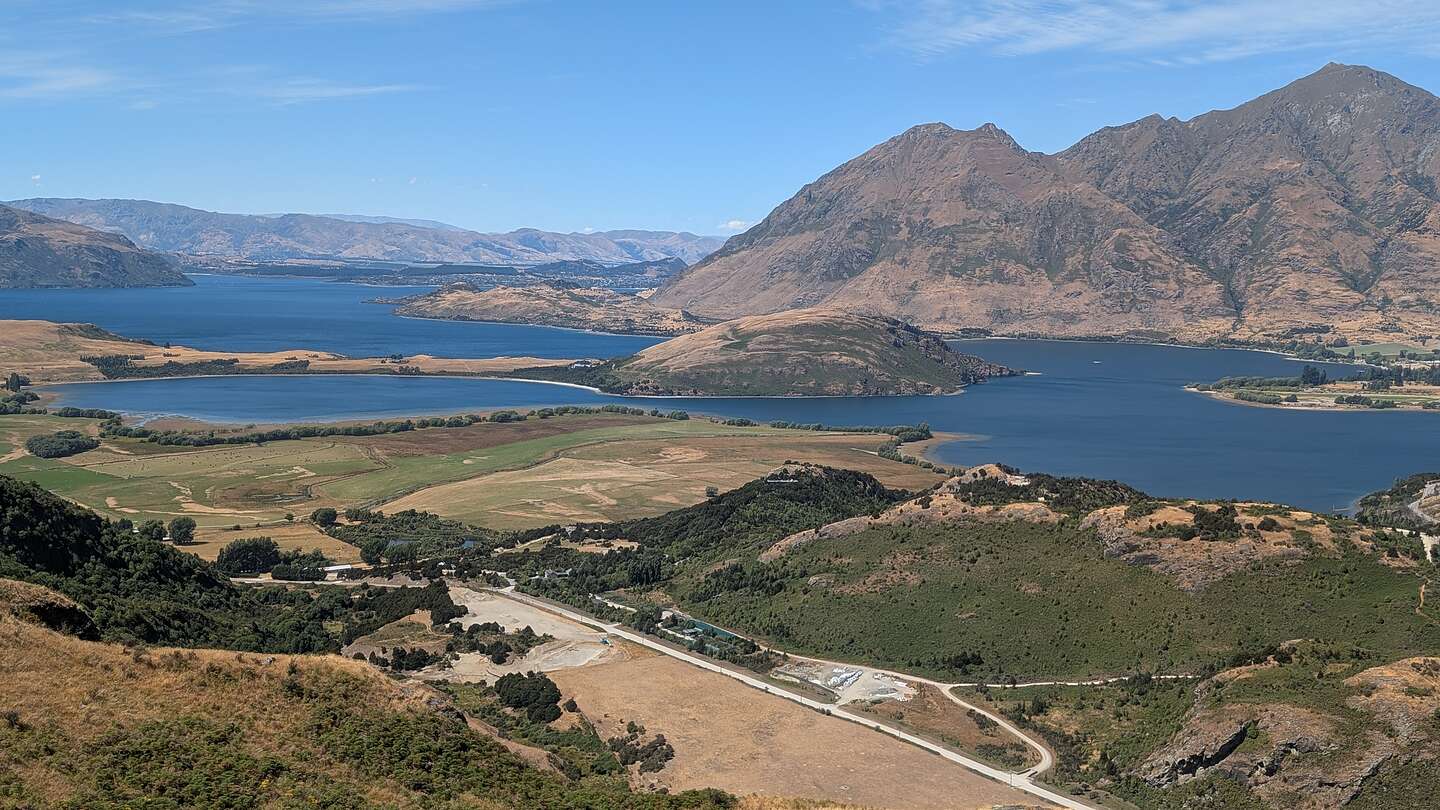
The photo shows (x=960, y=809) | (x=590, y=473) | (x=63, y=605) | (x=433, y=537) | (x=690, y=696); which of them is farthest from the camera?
(x=590, y=473)

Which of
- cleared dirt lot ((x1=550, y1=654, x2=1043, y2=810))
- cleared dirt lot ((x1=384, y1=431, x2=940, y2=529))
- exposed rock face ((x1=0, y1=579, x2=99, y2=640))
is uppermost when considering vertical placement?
exposed rock face ((x1=0, y1=579, x2=99, y2=640))

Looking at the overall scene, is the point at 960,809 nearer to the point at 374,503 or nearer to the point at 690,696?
the point at 690,696

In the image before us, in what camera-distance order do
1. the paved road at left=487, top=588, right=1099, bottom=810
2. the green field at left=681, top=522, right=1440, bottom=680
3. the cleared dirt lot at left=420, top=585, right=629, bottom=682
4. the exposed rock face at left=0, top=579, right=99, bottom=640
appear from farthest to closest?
the cleared dirt lot at left=420, top=585, right=629, bottom=682, the green field at left=681, top=522, right=1440, bottom=680, the paved road at left=487, top=588, right=1099, bottom=810, the exposed rock face at left=0, top=579, right=99, bottom=640

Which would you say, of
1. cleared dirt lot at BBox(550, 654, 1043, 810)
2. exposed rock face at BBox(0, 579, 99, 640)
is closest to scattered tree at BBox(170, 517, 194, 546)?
cleared dirt lot at BBox(550, 654, 1043, 810)

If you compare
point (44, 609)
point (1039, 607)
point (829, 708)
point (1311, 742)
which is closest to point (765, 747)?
point (829, 708)

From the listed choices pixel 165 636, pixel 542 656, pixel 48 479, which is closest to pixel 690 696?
pixel 542 656

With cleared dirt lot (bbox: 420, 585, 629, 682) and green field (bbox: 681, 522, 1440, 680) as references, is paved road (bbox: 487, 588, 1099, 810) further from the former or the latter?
green field (bbox: 681, 522, 1440, 680)

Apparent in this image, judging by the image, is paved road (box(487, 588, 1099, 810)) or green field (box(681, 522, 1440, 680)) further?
green field (box(681, 522, 1440, 680))
